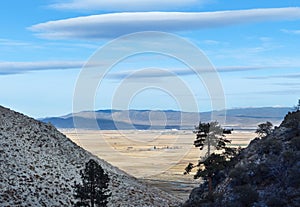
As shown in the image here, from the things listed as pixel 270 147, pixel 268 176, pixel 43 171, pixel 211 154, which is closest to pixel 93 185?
pixel 211 154

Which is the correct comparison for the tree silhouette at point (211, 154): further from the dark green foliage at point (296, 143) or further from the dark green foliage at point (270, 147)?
the dark green foliage at point (296, 143)

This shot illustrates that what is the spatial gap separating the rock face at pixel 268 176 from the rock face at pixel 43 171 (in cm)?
1926

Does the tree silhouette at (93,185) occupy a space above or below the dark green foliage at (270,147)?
below

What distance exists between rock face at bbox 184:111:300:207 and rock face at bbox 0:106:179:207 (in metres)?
19.3

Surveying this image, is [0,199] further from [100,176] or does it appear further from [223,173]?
[223,173]

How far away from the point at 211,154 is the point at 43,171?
24632mm

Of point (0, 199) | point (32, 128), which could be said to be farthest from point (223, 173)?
point (32, 128)

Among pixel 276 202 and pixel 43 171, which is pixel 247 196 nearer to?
pixel 276 202

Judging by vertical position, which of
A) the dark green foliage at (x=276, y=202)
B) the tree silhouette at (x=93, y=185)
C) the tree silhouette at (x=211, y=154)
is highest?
the tree silhouette at (x=211, y=154)

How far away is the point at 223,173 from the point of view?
4634 centimetres

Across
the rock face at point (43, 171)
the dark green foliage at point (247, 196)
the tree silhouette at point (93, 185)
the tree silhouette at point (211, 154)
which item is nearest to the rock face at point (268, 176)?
the dark green foliage at point (247, 196)

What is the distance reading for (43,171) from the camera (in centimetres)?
6253

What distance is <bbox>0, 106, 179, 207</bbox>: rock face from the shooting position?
56219 mm

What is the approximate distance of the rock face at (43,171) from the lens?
5622cm
